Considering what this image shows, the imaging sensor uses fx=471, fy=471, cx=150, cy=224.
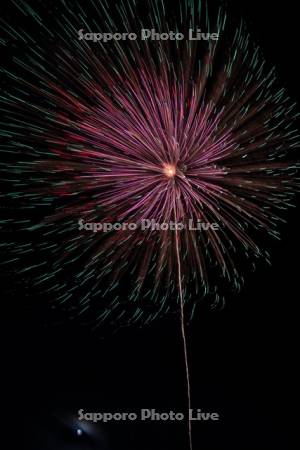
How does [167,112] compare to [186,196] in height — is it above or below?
above

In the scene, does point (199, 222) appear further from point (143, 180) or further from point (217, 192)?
point (143, 180)

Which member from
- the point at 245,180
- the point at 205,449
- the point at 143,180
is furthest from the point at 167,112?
the point at 205,449

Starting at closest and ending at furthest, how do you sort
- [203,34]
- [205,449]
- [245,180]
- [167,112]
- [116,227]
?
[203,34] → [167,112] → [245,180] → [116,227] → [205,449]

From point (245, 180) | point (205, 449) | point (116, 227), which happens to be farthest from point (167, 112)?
point (205, 449)

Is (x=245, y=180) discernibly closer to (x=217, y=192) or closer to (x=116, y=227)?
(x=217, y=192)

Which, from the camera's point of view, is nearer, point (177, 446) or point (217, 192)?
point (217, 192)

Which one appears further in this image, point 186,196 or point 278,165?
point 186,196

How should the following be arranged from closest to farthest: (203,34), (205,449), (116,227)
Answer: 1. (203,34)
2. (116,227)
3. (205,449)

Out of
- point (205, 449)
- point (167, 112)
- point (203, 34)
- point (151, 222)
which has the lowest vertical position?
point (205, 449)

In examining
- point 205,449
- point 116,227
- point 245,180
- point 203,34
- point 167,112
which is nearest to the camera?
point 203,34
